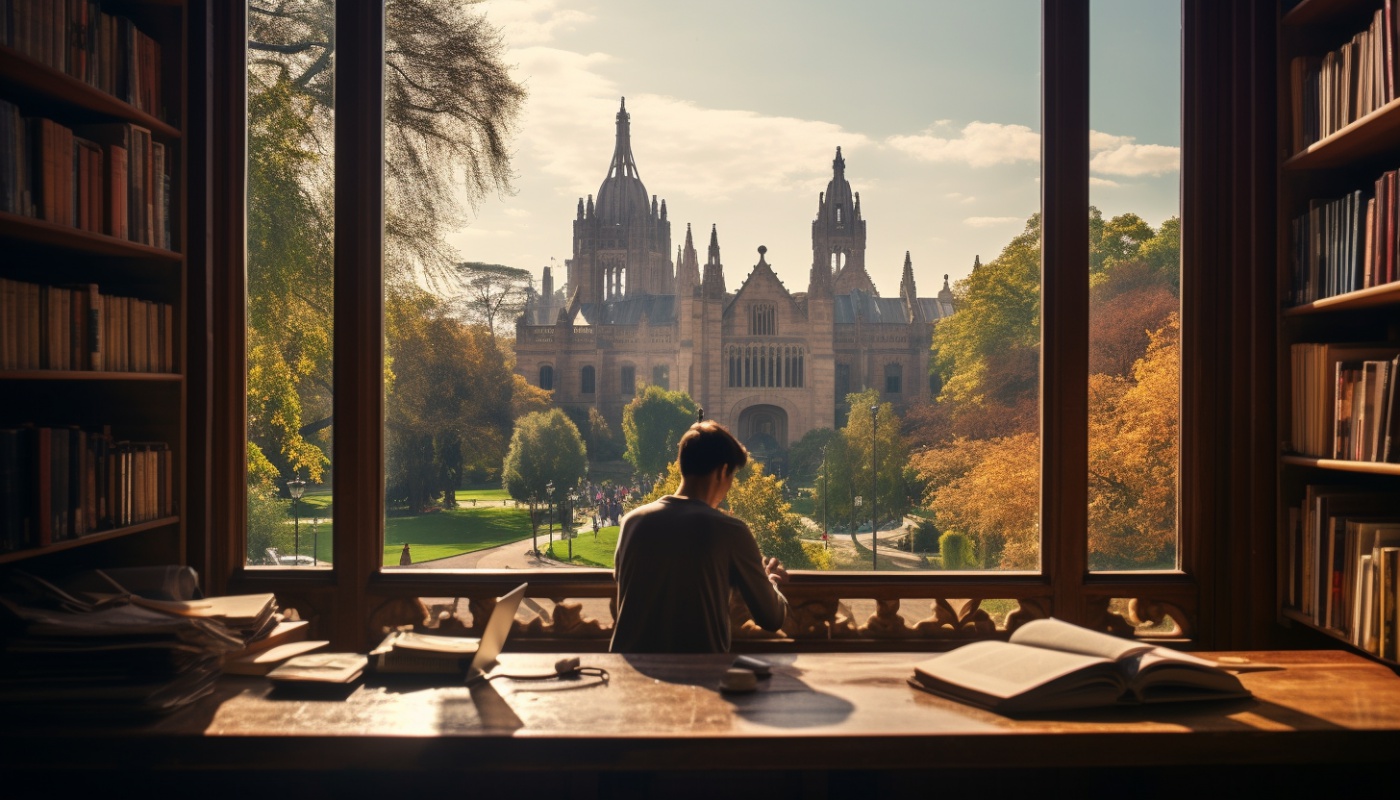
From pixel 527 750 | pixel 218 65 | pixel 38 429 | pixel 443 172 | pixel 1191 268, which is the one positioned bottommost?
pixel 527 750

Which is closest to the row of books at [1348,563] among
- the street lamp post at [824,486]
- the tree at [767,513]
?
the street lamp post at [824,486]

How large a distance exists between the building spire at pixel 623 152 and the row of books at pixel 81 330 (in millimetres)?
1402

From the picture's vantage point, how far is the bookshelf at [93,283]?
7.50 feet

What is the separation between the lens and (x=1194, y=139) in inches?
115

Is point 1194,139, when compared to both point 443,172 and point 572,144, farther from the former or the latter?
point 443,172

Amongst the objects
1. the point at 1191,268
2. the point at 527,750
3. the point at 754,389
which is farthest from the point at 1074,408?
the point at 527,750

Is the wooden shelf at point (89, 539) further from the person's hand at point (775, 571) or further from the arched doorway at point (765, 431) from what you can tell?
the arched doorway at point (765, 431)

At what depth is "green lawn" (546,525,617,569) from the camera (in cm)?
323

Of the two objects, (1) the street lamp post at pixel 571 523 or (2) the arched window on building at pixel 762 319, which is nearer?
(1) the street lamp post at pixel 571 523

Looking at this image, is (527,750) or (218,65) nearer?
(527,750)

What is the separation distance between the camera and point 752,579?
2.25m

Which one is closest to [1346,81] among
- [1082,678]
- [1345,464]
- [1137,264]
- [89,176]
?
[1137,264]

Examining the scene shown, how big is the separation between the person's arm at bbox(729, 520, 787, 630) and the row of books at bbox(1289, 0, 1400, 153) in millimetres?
1762

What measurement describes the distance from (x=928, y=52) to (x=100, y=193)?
2445mm
